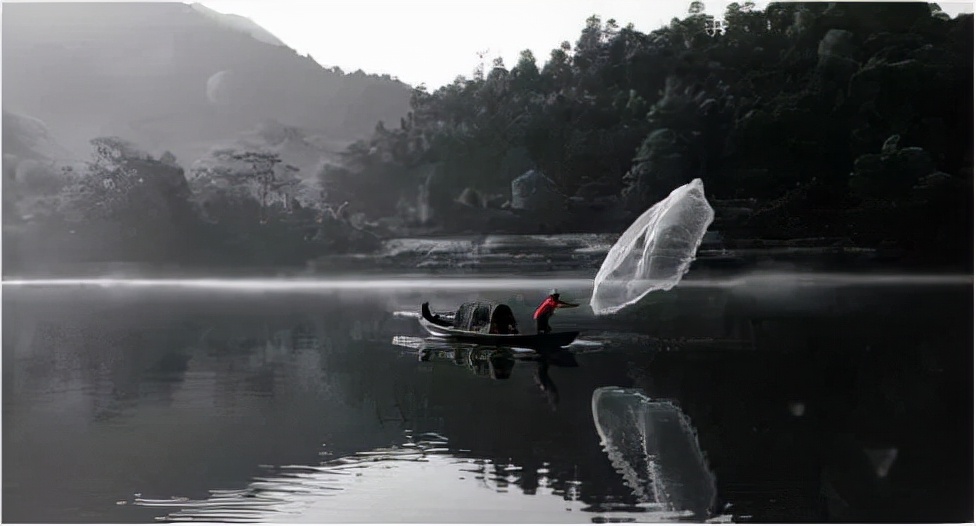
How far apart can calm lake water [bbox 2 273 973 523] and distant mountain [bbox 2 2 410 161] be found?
18990 mm

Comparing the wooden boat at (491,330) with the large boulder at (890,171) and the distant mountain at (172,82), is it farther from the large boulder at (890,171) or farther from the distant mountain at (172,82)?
the large boulder at (890,171)

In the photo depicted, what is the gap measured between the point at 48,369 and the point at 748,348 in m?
10.0

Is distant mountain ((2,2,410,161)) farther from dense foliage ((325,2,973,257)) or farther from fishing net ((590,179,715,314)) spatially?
fishing net ((590,179,715,314))

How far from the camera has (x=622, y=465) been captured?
24.9ft

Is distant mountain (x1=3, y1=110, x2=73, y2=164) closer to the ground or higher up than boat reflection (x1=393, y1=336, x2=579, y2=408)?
higher up

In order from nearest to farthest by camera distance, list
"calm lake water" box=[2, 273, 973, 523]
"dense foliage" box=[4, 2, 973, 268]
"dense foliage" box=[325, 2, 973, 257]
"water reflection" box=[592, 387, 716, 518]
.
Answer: "water reflection" box=[592, 387, 716, 518], "calm lake water" box=[2, 273, 973, 523], "dense foliage" box=[325, 2, 973, 257], "dense foliage" box=[4, 2, 973, 268]

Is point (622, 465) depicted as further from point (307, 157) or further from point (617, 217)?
point (307, 157)

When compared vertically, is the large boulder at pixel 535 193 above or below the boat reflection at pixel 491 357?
above

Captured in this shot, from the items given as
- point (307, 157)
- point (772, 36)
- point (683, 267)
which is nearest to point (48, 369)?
point (683, 267)

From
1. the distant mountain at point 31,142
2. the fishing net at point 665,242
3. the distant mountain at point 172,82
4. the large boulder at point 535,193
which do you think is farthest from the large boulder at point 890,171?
the distant mountain at point 31,142

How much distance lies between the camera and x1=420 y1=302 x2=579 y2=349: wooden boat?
13688 mm

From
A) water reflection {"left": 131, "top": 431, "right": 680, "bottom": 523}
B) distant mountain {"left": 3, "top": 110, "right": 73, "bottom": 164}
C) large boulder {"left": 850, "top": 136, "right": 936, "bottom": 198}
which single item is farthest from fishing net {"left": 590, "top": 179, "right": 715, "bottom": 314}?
distant mountain {"left": 3, "top": 110, "right": 73, "bottom": 164}

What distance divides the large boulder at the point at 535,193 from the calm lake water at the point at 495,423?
14.7m

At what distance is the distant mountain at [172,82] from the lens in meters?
34.6
